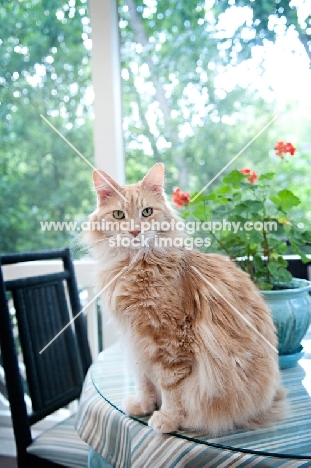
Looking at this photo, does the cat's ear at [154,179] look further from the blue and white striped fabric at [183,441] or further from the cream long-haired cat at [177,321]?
the blue and white striped fabric at [183,441]

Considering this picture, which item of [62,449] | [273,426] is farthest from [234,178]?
[62,449]

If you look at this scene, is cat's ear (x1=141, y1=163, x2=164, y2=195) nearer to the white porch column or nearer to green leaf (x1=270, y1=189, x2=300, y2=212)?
green leaf (x1=270, y1=189, x2=300, y2=212)

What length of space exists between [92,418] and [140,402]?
0.48 feet

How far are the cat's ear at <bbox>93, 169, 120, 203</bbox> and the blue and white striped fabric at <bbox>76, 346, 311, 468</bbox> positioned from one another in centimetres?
42

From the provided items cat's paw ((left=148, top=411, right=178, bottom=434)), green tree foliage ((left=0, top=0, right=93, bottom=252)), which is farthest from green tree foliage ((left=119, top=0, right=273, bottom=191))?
cat's paw ((left=148, top=411, right=178, bottom=434))

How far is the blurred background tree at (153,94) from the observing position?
1.83 metres

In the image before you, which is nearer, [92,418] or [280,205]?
[92,418]

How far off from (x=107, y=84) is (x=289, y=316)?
4.17 ft

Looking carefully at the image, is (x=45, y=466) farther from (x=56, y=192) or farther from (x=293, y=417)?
(x=56, y=192)

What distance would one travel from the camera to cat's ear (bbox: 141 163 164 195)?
879mm

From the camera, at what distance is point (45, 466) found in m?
1.30

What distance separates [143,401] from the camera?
808mm

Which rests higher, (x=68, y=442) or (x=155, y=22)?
(x=155, y=22)

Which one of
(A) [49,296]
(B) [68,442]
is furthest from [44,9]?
(B) [68,442]
